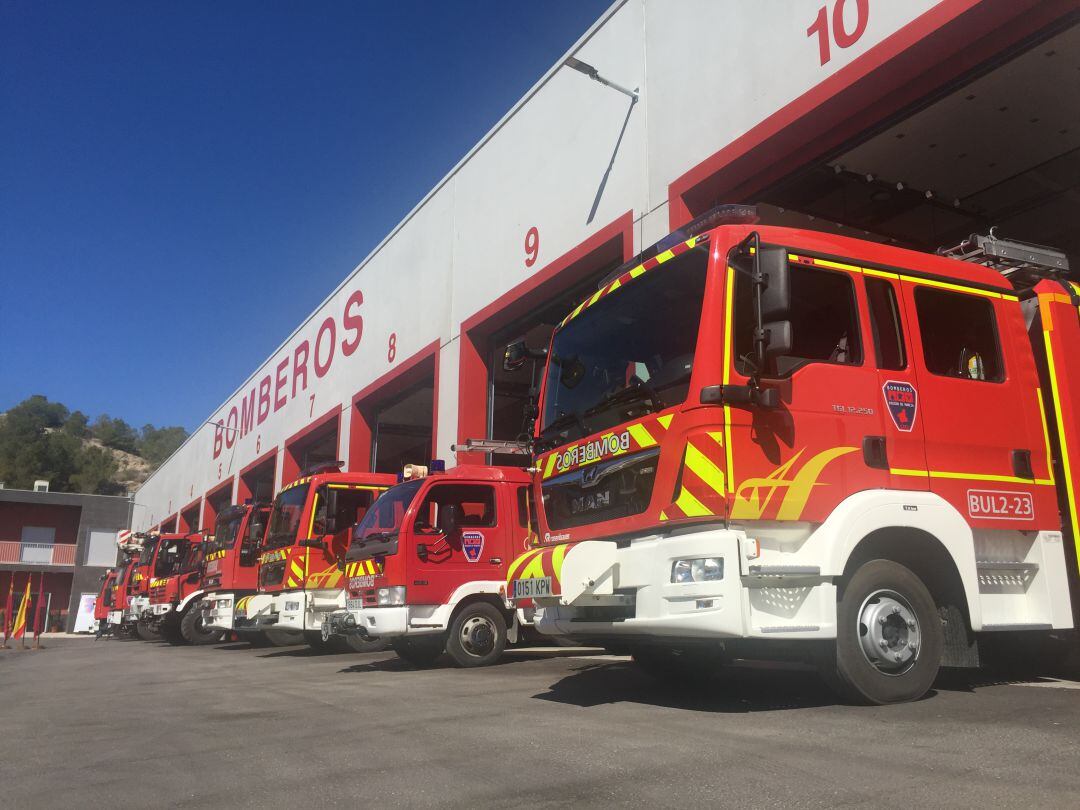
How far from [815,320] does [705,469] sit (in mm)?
1260

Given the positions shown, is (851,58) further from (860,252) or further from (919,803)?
(919,803)

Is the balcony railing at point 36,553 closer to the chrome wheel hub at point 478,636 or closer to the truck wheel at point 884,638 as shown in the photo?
the chrome wheel hub at point 478,636

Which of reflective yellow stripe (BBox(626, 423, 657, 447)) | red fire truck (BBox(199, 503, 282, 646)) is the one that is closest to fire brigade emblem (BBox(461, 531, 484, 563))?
reflective yellow stripe (BBox(626, 423, 657, 447))

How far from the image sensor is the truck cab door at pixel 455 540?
9195mm

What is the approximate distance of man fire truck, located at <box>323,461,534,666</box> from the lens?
9.10 m

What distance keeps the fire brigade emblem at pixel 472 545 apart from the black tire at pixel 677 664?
3.44 meters

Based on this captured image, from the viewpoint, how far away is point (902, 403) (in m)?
5.21

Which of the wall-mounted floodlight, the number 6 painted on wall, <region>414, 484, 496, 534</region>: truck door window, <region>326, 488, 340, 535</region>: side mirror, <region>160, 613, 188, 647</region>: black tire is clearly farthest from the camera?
<region>160, 613, 188, 647</region>: black tire

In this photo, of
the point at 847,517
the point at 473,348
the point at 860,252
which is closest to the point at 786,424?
the point at 847,517

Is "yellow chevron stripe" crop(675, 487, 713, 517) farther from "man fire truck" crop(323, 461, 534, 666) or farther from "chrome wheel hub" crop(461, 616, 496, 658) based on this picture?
"chrome wheel hub" crop(461, 616, 496, 658)

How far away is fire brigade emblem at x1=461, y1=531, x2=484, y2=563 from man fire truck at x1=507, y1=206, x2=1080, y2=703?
3.68 metres

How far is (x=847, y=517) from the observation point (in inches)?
185

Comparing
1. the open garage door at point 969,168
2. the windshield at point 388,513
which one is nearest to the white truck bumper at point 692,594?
the open garage door at point 969,168

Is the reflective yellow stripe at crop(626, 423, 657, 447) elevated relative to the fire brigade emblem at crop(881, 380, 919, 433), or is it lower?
lower
